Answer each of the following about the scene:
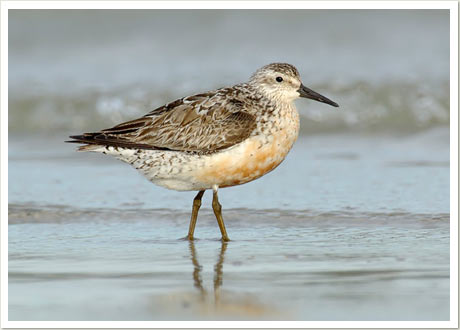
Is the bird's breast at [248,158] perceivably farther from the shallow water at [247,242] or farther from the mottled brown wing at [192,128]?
the shallow water at [247,242]

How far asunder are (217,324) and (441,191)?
17.1ft

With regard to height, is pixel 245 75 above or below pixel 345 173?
above

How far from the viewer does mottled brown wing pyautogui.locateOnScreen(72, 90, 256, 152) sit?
8.26 metres

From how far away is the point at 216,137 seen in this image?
8.27 m

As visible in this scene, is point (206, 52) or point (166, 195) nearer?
point (166, 195)

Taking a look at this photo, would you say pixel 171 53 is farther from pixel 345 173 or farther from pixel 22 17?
pixel 345 173

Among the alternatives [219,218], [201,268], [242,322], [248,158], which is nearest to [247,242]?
[219,218]

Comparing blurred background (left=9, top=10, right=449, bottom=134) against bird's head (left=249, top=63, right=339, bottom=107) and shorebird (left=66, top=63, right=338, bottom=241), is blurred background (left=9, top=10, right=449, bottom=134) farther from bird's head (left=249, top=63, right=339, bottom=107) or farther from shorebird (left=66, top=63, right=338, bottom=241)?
shorebird (left=66, top=63, right=338, bottom=241)

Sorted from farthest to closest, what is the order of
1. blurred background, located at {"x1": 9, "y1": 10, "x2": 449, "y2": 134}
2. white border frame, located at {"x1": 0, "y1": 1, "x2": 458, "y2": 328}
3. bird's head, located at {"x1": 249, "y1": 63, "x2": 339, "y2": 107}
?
blurred background, located at {"x1": 9, "y1": 10, "x2": 449, "y2": 134} → bird's head, located at {"x1": 249, "y1": 63, "x2": 339, "y2": 107} → white border frame, located at {"x1": 0, "y1": 1, "x2": 458, "y2": 328}

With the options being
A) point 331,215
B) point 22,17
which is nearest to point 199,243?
point 331,215

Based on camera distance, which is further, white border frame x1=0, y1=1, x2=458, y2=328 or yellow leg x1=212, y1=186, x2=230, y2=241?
yellow leg x1=212, y1=186, x2=230, y2=241

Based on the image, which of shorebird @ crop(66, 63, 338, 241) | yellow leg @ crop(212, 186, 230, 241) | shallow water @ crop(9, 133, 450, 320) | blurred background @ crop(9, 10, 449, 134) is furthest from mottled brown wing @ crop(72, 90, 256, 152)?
blurred background @ crop(9, 10, 449, 134)

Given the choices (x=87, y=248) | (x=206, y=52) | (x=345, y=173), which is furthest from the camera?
(x=206, y=52)

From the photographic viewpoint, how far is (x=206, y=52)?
18.2m
